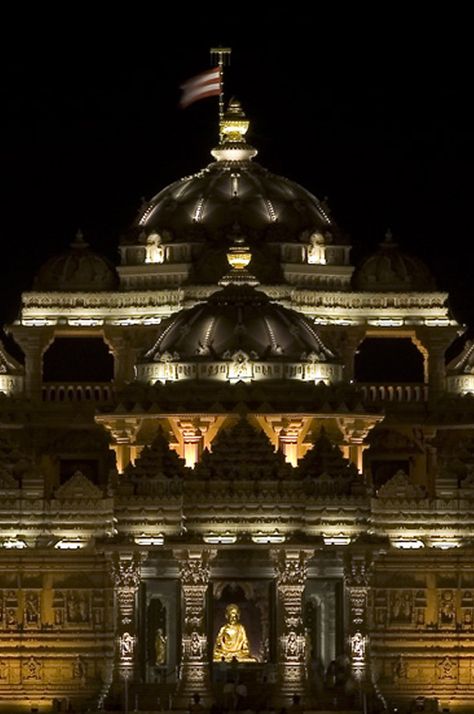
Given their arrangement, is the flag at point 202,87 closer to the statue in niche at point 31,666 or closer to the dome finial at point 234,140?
the dome finial at point 234,140

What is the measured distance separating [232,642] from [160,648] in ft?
4.94

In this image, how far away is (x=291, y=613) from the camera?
338 feet

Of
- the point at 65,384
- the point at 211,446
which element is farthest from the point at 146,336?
the point at 211,446

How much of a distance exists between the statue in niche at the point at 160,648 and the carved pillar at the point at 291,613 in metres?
2.58

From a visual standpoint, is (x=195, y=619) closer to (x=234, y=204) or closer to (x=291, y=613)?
(x=291, y=613)

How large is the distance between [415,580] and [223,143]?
16.9 m

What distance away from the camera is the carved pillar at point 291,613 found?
102 metres

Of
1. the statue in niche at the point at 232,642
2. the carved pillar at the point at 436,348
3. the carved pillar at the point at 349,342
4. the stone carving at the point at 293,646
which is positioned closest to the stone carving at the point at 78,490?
the statue in niche at the point at 232,642

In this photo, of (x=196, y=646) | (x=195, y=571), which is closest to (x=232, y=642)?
(x=196, y=646)

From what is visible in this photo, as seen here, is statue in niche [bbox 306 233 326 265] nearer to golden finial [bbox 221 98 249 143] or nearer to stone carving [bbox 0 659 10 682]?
golden finial [bbox 221 98 249 143]

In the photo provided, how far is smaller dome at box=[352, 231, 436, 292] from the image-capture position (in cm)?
11694

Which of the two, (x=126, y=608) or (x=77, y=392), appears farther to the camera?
(x=77, y=392)

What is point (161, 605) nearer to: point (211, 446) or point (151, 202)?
point (211, 446)

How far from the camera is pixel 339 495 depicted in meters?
104
